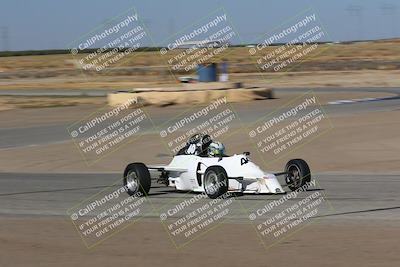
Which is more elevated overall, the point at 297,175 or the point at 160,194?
the point at 160,194

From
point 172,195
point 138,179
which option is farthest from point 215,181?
point 138,179

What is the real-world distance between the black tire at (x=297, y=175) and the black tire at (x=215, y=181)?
134 cm

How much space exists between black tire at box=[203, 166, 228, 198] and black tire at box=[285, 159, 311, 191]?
4.40ft

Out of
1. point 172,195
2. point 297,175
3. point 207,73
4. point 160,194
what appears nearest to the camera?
point 297,175

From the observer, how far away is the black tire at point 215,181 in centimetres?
A: 1473

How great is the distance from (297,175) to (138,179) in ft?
8.97

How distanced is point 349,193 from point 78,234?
207 inches

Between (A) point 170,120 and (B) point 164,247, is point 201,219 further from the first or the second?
(A) point 170,120

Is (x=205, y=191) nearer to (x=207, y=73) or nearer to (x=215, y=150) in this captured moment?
(x=215, y=150)

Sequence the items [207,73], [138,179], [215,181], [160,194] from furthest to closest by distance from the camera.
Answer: [207,73] → [160,194] → [138,179] → [215,181]

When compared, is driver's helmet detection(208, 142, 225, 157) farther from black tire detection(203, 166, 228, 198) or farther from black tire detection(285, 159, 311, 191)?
black tire detection(285, 159, 311, 191)

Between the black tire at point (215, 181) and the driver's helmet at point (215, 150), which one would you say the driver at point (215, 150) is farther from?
the black tire at point (215, 181)

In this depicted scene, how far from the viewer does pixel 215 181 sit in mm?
14859

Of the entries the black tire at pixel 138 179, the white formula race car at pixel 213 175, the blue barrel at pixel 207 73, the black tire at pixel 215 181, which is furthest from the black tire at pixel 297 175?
the blue barrel at pixel 207 73
